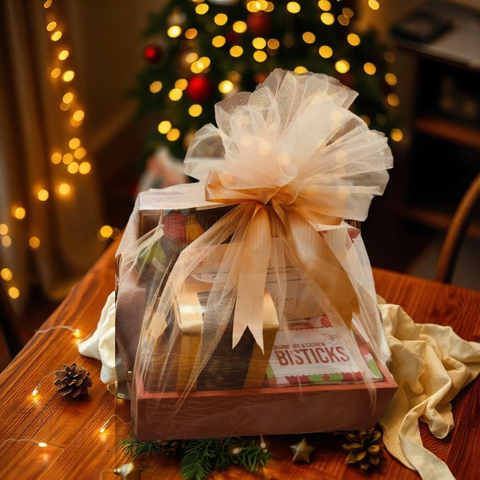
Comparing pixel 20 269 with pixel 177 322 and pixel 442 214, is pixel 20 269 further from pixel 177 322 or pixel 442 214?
pixel 442 214

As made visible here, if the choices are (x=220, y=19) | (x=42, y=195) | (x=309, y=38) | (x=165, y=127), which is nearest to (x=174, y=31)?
(x=220, y=19)

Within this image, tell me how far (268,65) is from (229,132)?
1064 mm

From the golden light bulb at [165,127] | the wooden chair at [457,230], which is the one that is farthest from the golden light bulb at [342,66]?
the wooden chair at [457,230]

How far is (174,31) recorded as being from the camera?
6.66ft

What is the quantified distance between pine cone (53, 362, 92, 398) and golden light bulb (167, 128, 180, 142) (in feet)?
3.95

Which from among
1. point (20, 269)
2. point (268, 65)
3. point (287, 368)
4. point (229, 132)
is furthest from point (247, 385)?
point (20, 269)

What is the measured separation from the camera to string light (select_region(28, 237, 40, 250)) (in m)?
2.11

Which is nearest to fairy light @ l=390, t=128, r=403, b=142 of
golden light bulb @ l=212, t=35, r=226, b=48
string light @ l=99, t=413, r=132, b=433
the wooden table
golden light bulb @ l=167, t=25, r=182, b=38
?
golden light bulb @ l=212, t=35, r=226, b=48

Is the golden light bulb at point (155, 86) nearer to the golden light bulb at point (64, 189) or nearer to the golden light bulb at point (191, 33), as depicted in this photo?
the golden light bulb at point (191, 33)

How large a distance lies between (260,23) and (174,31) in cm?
31

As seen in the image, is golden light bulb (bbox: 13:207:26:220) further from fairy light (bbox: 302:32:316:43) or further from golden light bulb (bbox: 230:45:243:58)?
fairy light (bbox: 302:32:316:43)

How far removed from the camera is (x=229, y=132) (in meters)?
0.88

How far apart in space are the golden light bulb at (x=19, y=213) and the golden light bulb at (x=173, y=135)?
0.49m

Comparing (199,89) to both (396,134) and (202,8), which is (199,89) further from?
(396,134)
